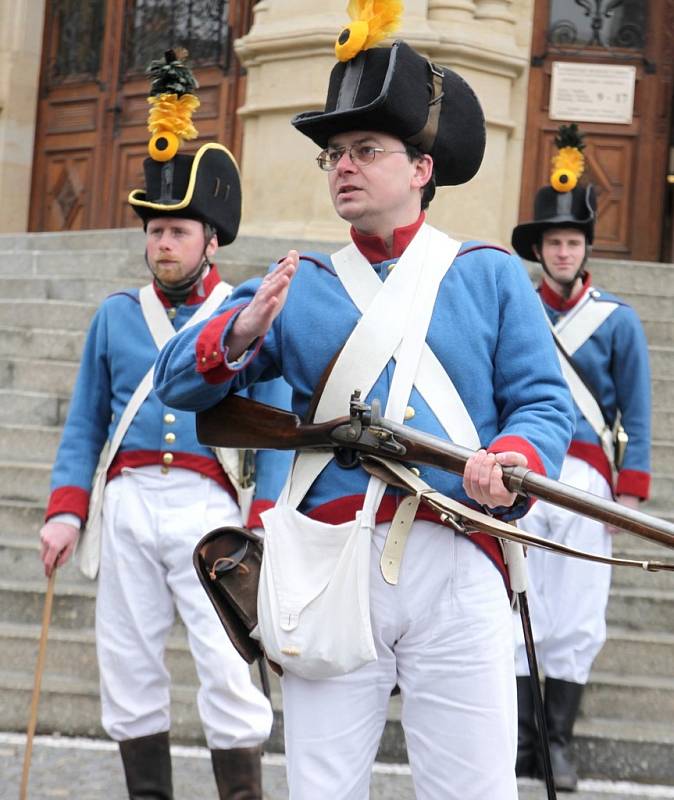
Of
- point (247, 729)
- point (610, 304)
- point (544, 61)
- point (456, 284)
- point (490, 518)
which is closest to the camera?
point (490, 518)

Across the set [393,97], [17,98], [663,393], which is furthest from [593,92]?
[393,97]

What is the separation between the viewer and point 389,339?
331 centimetres

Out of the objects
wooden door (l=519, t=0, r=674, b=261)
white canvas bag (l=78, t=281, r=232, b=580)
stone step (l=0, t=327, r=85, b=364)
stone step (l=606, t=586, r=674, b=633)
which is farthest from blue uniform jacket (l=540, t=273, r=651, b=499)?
wooden door (l=519, t=0, r=674, b=261)

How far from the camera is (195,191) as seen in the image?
522 centimetres

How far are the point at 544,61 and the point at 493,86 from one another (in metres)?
0.97

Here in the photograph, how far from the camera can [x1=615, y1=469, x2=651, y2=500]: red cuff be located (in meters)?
6.12

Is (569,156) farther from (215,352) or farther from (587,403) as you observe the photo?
(215,352)

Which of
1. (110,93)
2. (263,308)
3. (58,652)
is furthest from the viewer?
(110,93)

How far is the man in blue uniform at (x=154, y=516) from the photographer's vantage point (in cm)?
495

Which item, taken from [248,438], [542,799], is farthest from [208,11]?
[248,438]

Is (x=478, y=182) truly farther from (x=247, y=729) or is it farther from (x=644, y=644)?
(x=247, y=729)

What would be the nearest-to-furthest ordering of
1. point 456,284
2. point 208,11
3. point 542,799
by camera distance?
point 456,284 < point 542,799 < point 208,11

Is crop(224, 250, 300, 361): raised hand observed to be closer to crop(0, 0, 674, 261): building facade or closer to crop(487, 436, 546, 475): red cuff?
crop(487, 436, 546, 475): red cuff

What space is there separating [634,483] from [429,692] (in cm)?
306
